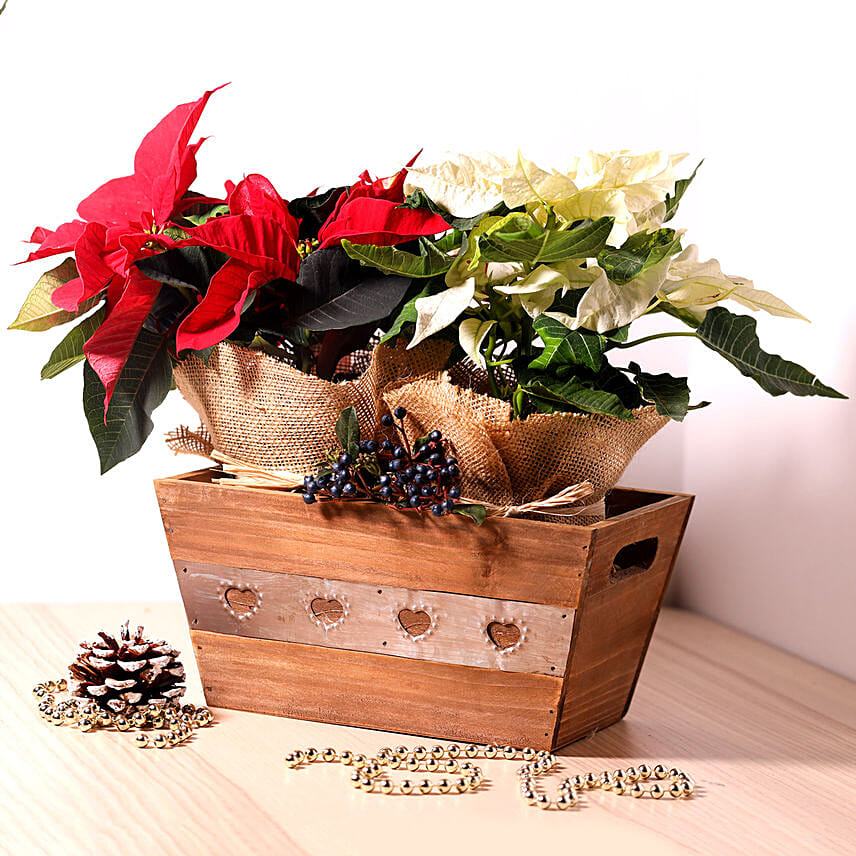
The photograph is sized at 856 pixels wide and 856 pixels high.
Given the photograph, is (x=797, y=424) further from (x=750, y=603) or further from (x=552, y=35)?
(x=552, y=35)

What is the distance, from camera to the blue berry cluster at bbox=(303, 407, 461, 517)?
608 mm

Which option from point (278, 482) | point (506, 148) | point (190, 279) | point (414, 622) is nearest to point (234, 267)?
point (190, 279)

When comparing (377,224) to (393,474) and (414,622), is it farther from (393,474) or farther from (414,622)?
(414,622)

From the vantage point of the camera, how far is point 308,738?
660 mm

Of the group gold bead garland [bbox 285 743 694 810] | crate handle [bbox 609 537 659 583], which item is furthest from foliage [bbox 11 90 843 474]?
gold bead garland [bbox 285 743 694 810]

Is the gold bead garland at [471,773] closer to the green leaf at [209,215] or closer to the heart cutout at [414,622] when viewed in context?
the heart cutout at [414,622]

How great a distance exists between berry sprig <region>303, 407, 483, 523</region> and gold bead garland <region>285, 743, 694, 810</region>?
16 centimetres

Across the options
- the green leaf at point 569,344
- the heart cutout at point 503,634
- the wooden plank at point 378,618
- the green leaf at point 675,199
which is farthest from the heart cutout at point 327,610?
the green leaf at point 675,199

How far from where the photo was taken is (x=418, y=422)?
640mm

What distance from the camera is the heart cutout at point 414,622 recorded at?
0.65m

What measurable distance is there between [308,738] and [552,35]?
2.39 feet

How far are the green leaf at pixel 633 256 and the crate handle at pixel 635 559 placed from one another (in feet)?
0.60

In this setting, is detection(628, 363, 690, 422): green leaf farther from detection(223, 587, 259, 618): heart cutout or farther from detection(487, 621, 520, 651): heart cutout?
detection(223, 587, 259, 618): heart cutout

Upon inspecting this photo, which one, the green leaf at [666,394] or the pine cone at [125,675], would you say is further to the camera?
the pine cone at [125,675]
